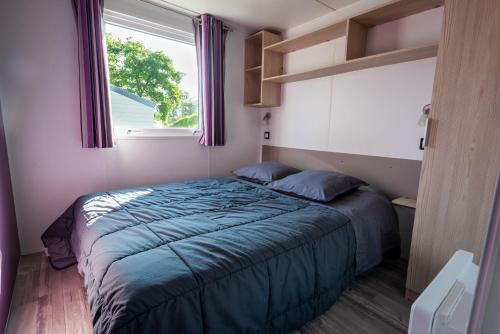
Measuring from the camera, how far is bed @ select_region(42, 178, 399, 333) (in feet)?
3.19

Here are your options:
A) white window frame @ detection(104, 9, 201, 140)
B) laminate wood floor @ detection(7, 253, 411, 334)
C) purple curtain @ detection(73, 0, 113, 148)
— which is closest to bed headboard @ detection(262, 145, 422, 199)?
laminate wood floor @ detection(7, 253, 411, 334)

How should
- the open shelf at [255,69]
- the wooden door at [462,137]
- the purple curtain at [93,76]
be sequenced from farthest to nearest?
the open shelf at [255,69], the purple curtain at [93,76], the wooden door at [462,137]

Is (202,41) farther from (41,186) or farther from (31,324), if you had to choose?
(31,324)

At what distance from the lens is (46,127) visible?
211 cm

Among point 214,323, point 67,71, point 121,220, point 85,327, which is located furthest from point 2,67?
point 214,323

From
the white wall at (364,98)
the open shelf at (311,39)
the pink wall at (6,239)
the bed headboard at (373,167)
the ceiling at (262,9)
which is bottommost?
the pink wall at (6,239)

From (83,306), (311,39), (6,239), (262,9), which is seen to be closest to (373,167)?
(311,39)

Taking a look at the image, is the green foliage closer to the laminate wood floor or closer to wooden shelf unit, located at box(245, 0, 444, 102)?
wooden shelf unit, located at box(245, 0, 444, 102)

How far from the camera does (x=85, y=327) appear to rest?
55.9 inches

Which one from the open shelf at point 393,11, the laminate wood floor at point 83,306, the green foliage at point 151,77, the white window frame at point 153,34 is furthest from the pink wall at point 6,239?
the open shelf at point 393,11

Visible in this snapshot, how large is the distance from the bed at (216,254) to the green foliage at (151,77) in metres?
1.06

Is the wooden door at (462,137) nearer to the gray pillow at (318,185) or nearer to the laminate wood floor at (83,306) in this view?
the laminate wood floor at (83,306)

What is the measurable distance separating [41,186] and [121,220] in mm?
1204

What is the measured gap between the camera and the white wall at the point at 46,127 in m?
1.96
